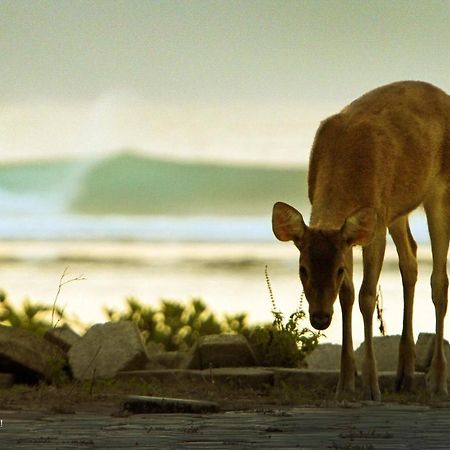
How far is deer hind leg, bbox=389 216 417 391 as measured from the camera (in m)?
13.4

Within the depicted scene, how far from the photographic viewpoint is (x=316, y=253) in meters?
10.6

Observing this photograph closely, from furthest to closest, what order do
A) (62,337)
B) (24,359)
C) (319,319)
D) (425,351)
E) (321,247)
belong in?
(62,337) < (425,351) < (24,359) < (321,247) < (319,319)

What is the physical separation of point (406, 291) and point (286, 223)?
11.4ft

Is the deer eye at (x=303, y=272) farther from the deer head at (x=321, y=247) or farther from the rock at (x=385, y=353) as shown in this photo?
the rock at (x=385, y=353)

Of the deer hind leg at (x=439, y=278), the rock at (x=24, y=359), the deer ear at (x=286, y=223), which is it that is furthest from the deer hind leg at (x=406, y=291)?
the rock at (x=24, y=359)

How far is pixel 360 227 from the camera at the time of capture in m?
10.9

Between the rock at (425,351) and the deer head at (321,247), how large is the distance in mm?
4123

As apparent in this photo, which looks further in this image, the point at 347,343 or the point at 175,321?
the point at 175,321

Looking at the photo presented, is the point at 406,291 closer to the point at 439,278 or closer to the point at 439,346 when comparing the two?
the point at 439,278

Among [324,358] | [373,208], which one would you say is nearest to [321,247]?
[373,208]

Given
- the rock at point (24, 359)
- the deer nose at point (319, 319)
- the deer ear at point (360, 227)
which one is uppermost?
the deer ear at point (360, 227)

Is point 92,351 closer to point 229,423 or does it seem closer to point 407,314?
point 407,314

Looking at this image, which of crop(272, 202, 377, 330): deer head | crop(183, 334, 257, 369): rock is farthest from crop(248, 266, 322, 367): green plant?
crop(272, 202, 377, 330): deer head

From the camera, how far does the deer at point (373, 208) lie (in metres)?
10.8
